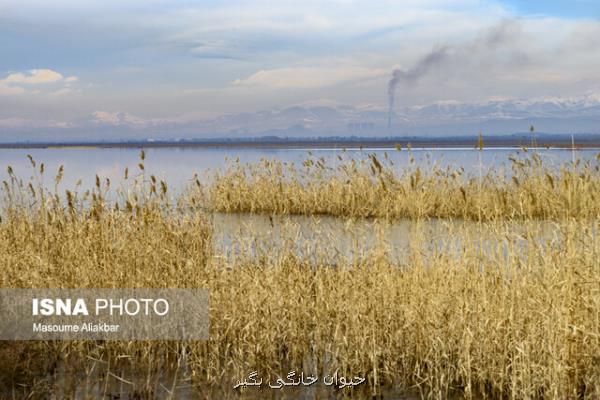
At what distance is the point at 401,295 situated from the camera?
284 inches

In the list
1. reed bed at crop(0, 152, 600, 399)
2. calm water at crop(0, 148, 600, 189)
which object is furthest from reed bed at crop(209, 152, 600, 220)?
reed bed at crop(0, 152, 600, 399)

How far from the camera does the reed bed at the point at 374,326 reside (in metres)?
6.29

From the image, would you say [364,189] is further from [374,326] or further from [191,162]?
[191,162]

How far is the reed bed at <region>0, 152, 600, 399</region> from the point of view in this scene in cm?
629

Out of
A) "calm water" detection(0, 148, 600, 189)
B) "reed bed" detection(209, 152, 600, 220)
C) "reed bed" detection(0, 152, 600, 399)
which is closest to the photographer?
"reed bed" detection(0, 152, 600, 399)

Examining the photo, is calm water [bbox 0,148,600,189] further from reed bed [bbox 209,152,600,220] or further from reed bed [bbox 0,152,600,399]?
reed bed [bbox 0,152,600,399]

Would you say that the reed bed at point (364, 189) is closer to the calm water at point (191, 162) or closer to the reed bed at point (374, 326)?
the calm water at point (191, 162)

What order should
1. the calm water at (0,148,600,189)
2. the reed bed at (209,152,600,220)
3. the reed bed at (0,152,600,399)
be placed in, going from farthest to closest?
the calm water at (0,148,600,189)
the reed bed at (209,152,600,220)
the reed bed at (0,152,600,399)

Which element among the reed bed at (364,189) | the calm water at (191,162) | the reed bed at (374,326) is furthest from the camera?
the calm water at (191,162)

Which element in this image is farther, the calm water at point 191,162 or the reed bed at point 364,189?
the calm water at point 191,162

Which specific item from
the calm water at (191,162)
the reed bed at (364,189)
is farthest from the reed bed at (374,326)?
the reed bed at (364,189)

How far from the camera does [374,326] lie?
22.8 ft

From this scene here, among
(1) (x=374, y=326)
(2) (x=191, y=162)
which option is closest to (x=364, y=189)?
(1) (x=374, y=326)

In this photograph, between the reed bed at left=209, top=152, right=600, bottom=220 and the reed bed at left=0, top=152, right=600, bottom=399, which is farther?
the reed bed at left=209, top=152, right=600, bottom=220
